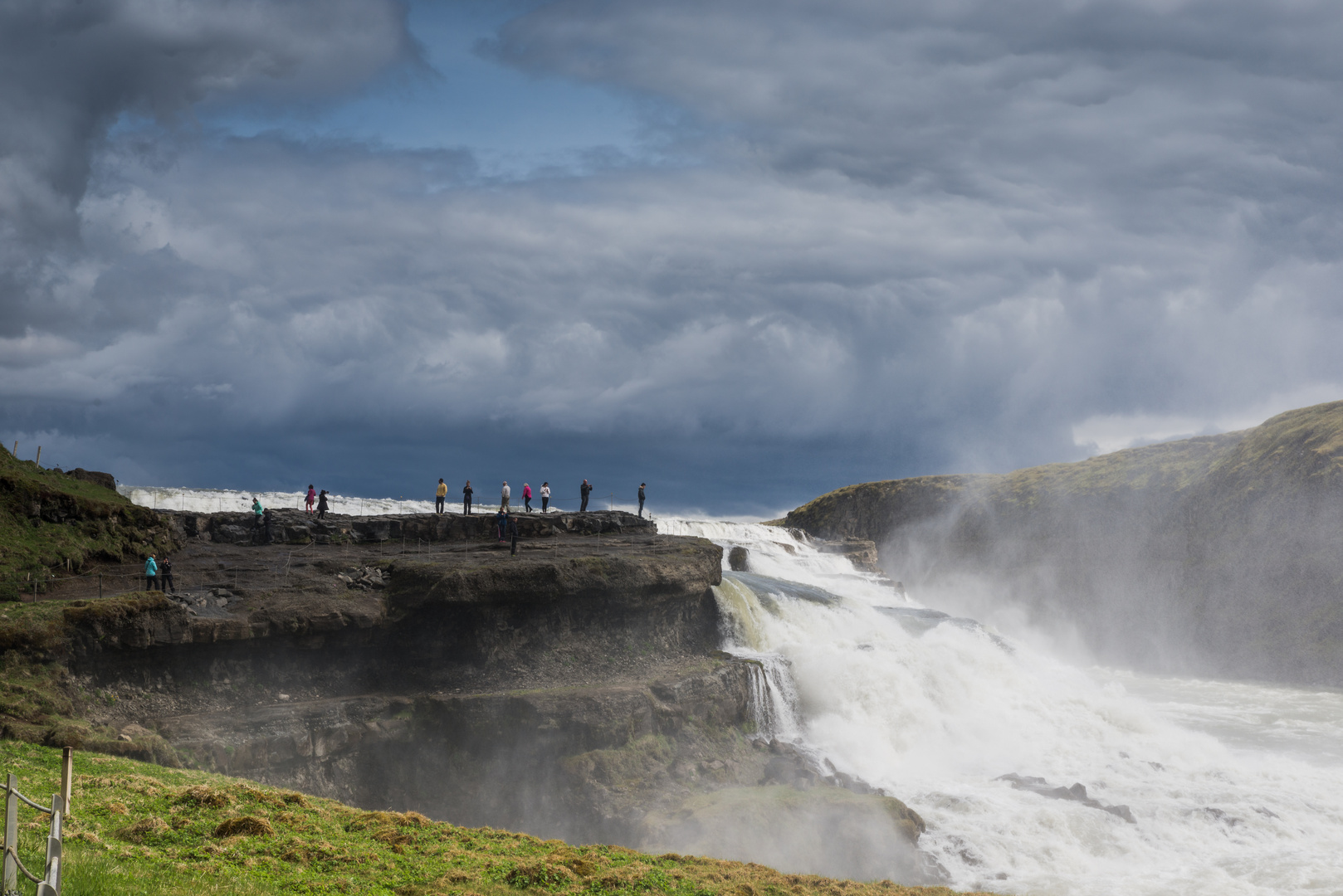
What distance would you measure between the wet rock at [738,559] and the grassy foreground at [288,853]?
1403 inches

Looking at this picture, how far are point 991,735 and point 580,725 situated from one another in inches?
739

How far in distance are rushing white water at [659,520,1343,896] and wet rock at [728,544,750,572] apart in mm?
6544

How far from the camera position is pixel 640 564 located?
3812 centimetres

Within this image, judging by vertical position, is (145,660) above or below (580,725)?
above

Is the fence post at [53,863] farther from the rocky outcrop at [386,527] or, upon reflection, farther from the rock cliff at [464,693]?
the rocky outcrop at [386,527]

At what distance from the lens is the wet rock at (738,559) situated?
56312mm

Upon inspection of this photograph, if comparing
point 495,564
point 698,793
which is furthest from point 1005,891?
point 495,564

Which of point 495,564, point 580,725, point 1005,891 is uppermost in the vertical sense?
point 495,564

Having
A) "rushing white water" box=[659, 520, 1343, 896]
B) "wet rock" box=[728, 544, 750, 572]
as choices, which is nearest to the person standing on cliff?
"rushing white water" box=[659, 520, 1343, 896]

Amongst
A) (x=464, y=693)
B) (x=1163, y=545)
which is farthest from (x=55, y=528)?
(x=1163, y=545)

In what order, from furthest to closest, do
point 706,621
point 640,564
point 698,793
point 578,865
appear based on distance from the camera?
point 706,621
point 640,564
point 698,793
point 578,865

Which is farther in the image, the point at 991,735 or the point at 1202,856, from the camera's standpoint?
the point at 991,735

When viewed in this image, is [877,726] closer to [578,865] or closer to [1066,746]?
[1066,746]

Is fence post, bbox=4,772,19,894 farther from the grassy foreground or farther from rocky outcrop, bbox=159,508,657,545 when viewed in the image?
rocky outcrop, bbox=159,508,657,545
